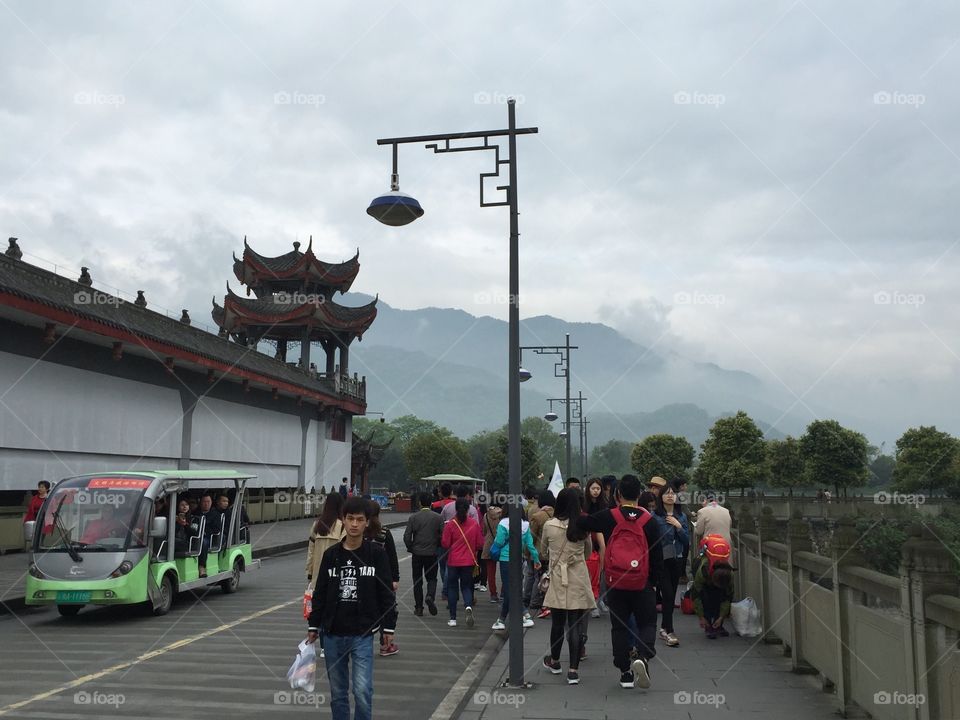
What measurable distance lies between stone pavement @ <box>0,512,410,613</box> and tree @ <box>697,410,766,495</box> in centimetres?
5327

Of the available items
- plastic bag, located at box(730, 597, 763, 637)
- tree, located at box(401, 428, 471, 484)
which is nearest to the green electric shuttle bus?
plastic bag, located at box(730, 597, 763, 637)

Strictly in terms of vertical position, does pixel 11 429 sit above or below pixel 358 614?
above

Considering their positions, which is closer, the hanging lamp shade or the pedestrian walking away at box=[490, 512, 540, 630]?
the hanging lamp shade

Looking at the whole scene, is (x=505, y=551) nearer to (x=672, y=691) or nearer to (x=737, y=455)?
(x=672, y=691)

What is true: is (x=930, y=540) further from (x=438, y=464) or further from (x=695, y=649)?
(x=438, y=464)

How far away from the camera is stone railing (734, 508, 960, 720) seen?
491 centimetres

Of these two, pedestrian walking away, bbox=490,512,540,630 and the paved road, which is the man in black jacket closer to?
the paved road

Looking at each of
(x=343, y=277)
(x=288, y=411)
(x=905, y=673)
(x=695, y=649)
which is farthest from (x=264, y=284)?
(x=905, y=673)

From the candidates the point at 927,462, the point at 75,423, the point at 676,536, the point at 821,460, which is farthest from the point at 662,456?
the point at 676,536

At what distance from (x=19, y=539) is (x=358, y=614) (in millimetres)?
18682

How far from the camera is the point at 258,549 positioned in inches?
975

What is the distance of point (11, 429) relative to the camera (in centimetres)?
2170

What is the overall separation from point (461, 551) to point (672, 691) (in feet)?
14.7

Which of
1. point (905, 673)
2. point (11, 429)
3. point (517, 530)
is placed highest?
point (11, 429)
